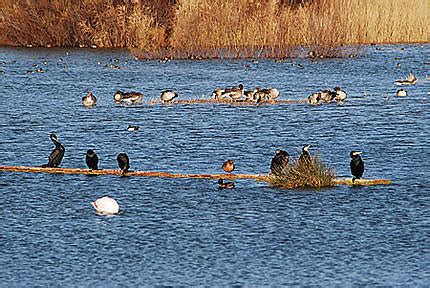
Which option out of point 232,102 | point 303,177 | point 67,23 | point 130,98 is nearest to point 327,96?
point 232,102

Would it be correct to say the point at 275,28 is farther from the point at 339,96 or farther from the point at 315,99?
the point at 315,99

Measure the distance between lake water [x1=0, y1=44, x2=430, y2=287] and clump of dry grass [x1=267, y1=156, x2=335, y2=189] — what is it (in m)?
0.18

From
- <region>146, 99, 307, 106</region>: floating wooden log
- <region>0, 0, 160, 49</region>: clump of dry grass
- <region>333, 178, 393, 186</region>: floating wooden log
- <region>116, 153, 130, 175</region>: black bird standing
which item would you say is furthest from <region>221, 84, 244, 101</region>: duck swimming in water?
<region>0, 0, 160, 49</region>: clump of dry grass

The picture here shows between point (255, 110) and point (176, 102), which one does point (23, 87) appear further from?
point (255, 110)

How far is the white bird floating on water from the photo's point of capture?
13.0 meters

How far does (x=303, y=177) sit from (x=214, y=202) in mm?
1405

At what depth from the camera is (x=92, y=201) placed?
13875 millimetres

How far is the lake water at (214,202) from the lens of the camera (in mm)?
10508

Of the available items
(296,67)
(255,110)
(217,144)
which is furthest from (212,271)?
(296,67)

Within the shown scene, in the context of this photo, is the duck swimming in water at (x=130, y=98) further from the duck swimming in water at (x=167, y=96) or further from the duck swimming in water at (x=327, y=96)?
the duck swimming in water at (x=327, y=96)

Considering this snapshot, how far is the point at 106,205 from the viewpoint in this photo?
13.0 metres

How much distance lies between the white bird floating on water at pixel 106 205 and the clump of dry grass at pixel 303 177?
97.0 inches

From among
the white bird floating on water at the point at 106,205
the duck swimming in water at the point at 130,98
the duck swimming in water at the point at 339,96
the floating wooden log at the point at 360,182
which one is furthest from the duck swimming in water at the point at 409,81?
the white bird floating on water at the point at 106,205

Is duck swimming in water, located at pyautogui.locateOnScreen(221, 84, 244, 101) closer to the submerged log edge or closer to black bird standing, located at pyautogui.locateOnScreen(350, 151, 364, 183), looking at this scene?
the submerged log edge
